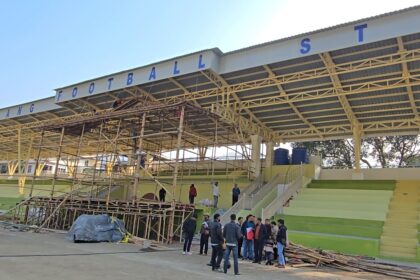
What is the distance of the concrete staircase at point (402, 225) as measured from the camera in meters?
13.9

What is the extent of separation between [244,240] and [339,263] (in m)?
3.15

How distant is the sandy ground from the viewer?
308 inches

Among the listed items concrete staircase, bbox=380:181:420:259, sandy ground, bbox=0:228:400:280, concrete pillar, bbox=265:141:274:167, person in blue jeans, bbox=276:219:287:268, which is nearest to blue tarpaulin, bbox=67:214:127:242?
sandy ground, bbox=0:228:400:280

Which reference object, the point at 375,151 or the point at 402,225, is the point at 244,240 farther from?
the point at 375,151

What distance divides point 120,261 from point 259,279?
3.76m

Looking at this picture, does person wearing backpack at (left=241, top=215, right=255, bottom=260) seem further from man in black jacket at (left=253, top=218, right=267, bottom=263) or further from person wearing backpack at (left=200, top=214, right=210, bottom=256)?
person wearing backpack at (left=200, top=214, right=210, bottom=256)

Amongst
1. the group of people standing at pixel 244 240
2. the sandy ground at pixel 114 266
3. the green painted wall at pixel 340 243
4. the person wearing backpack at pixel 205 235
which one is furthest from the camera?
the green painted wall at pixel 340 243

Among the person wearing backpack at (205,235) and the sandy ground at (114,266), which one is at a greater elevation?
the person wearing backpack at (205,235)

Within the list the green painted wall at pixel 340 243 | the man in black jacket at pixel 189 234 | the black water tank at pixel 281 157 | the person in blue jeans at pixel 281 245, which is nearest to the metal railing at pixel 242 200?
the black water tank at pixel 281 157

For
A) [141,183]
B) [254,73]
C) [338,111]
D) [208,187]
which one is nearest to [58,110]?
[141,183]

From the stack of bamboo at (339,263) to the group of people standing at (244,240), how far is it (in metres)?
0.65

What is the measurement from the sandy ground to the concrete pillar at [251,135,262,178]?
43.1ft

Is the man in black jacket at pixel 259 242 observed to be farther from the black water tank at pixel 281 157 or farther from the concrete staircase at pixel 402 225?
the black water tank at pixel 281 157

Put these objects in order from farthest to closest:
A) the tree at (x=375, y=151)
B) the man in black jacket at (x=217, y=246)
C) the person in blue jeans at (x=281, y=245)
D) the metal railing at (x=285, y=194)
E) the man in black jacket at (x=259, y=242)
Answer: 1. the tree at (x=375, y=151)
2. the metal railing at (x=285, y=194)
3. the man in black jacket at (x=259, y=242)
4. the person in blue jeans at (x=281, y=245)
5. the man in black jacket at (x=217, y=246)
